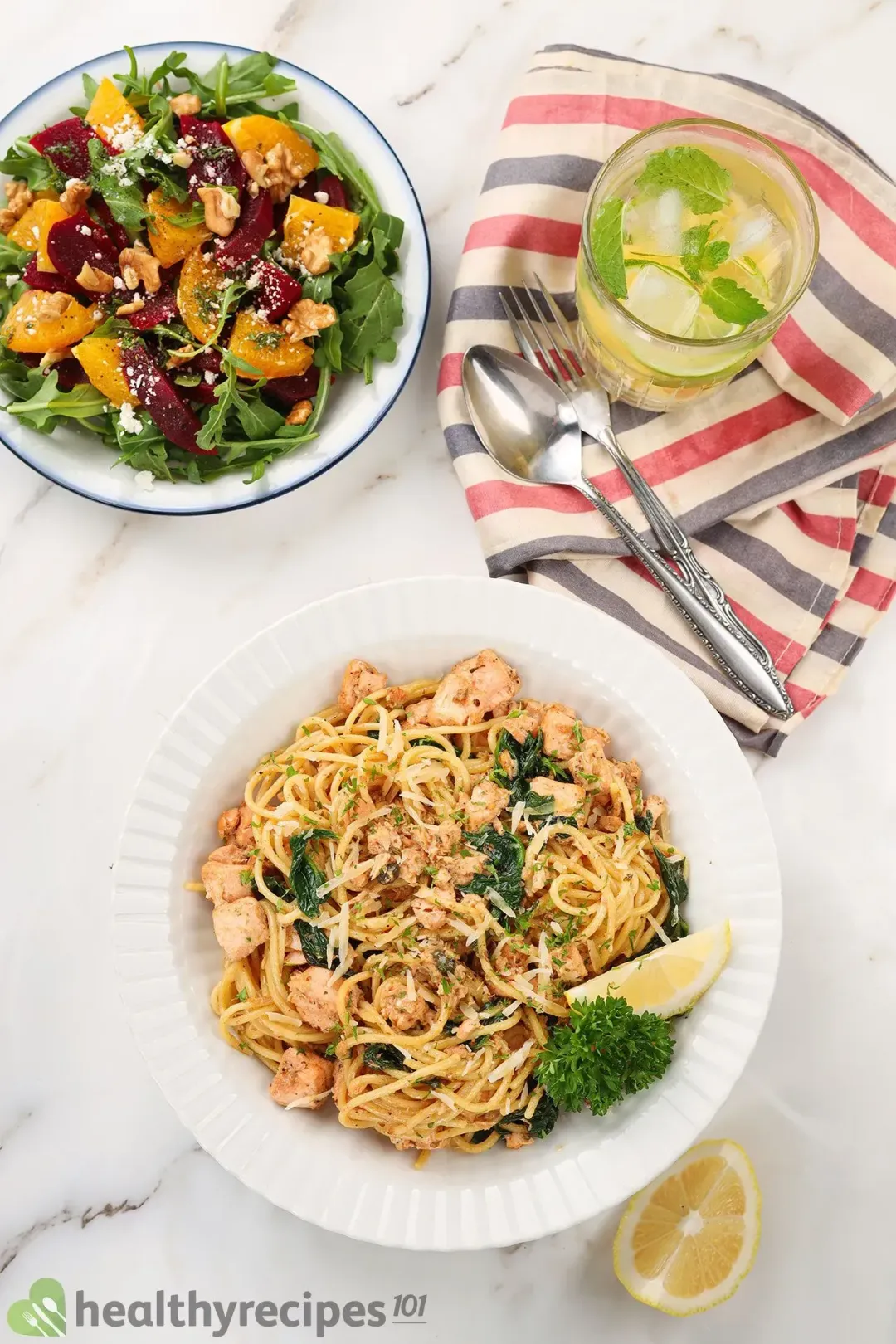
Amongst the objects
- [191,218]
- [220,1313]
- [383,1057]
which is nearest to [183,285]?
[191,218]

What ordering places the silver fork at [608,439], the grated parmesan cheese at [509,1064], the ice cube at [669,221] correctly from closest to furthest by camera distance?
the grated parmesan cheese at [509,1064] → the ice cube at [669,221] → the silver fork at [608,439]

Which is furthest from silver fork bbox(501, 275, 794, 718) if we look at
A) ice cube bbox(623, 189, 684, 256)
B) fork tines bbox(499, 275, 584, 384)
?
ice cube bbox(623, 189, 684, 256)

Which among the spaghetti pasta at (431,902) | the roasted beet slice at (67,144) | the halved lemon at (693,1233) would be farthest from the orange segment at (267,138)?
the halved lemon at (693,1233)

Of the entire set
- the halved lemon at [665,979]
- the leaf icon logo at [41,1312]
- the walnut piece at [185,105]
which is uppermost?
the walnut piece at [185,105]

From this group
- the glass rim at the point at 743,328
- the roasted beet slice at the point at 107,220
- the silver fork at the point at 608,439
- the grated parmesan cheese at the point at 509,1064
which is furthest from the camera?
the silver fork at the point at 608,439

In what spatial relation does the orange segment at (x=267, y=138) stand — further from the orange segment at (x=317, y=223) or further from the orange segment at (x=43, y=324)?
the orange segment at (x=43, y=324)

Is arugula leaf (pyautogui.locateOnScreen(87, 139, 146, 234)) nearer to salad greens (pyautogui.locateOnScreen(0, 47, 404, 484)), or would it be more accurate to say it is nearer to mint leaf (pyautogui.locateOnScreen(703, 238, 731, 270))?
salad greens (pyautogui.locateOnScreen(0, 47, 404, 484))
